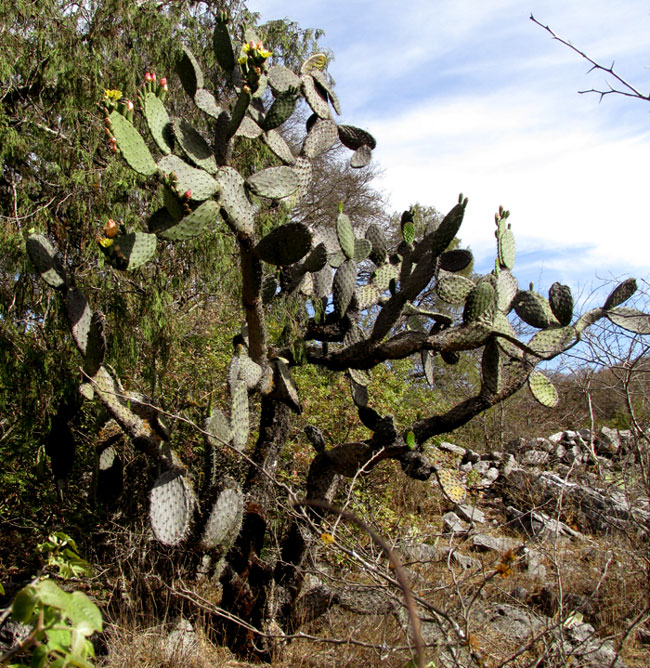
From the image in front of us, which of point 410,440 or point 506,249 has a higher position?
point 506,249

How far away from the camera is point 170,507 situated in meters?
2.46

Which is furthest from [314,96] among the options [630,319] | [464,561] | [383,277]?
[464,561]

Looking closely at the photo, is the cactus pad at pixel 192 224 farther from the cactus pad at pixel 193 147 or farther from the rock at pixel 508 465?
the rock at pixel 508 465

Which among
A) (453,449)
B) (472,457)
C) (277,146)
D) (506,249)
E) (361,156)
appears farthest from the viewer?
(453,449)

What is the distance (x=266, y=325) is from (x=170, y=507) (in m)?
0.98

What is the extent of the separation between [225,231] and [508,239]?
9.29ft

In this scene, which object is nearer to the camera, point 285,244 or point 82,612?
point 82,612

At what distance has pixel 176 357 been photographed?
466 cm

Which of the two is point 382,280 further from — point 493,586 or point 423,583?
point 493,586

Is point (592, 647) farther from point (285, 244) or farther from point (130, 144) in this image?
point (130, 144)

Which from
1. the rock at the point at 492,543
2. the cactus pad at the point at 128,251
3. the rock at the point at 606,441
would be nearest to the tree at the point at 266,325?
the cactus pad at the point at 128,251

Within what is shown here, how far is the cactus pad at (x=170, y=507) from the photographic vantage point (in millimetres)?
2393

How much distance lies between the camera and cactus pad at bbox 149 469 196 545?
2393 mm

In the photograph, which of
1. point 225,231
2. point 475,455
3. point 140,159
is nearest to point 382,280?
point 140,159
